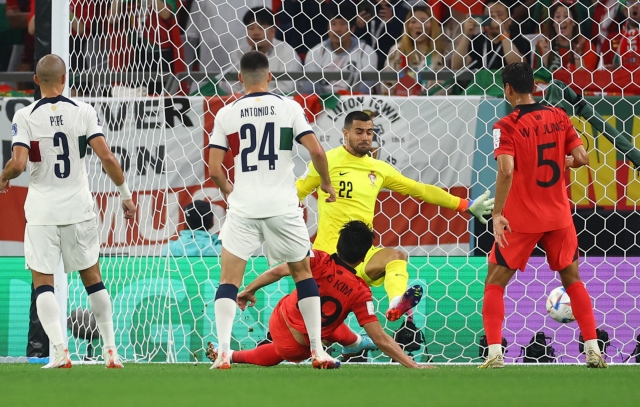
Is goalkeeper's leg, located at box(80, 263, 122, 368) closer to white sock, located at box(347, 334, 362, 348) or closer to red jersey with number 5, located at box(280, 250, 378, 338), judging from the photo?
red jersey with number 5, located at box(280, 250, 378, 338)

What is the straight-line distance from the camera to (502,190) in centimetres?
579

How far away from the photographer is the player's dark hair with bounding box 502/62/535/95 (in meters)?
5.90

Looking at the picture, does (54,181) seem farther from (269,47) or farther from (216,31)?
(216,31)

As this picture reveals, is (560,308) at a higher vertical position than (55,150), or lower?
lower

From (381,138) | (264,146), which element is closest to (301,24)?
(381,138)

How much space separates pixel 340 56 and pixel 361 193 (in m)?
2.77

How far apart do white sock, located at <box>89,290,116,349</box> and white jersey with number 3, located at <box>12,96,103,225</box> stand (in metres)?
0.47

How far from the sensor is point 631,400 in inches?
148

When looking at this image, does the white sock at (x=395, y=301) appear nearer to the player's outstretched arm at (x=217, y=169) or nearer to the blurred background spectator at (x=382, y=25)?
the player's outstretched arm at (x=217, y=169)

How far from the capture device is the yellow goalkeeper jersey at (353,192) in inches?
284

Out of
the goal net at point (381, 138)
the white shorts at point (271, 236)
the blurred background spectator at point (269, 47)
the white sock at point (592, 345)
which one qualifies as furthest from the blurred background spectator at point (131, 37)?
the white sock at point (592, 345)

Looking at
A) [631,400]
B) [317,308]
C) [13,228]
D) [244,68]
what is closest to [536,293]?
[317,308]

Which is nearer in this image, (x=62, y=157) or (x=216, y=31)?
(x=62, y=157)

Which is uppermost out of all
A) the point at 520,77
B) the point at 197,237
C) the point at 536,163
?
the point at 520,77
